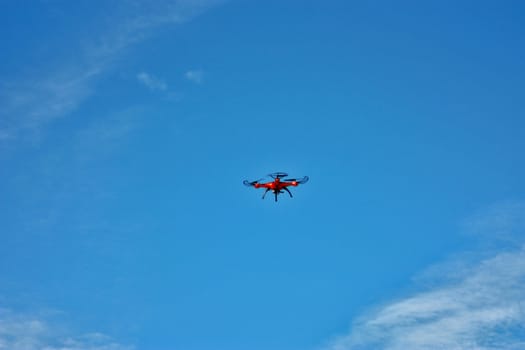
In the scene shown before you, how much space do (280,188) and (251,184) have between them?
292 inches

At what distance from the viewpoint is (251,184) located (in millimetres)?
173625

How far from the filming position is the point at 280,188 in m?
170
